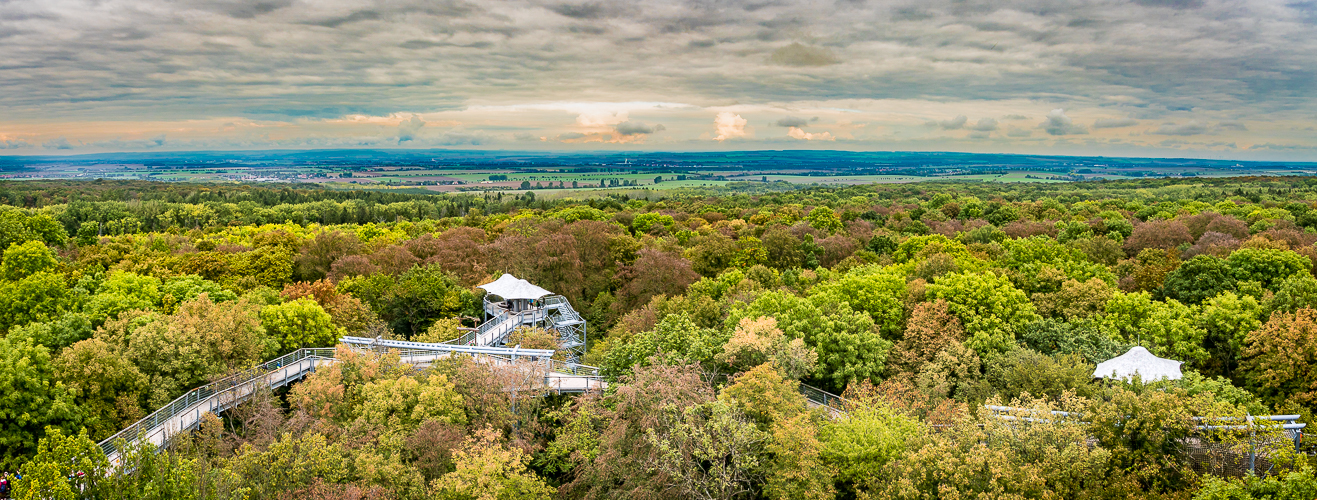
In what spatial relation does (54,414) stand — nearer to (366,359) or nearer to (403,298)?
(366,359)

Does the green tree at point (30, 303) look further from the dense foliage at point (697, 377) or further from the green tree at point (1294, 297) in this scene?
the green tree at point (1294, 297)

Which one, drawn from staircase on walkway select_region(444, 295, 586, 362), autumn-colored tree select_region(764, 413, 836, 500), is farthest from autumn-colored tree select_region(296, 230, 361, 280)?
autumn-colored tree select_region(764, 413, 836, 500)

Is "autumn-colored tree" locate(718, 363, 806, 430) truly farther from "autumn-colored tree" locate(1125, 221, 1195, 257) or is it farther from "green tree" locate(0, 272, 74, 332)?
"autumn-colored tree" locate(1125, 221, 1195, 257)

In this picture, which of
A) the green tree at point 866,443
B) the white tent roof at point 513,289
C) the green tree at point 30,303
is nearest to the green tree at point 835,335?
the green tree at point 866,443

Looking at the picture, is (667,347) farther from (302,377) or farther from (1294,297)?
(1294,297)

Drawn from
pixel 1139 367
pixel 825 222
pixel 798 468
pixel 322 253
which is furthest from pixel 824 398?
pixel 825 222

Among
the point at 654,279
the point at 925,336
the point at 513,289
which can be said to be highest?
the point at 925,336
